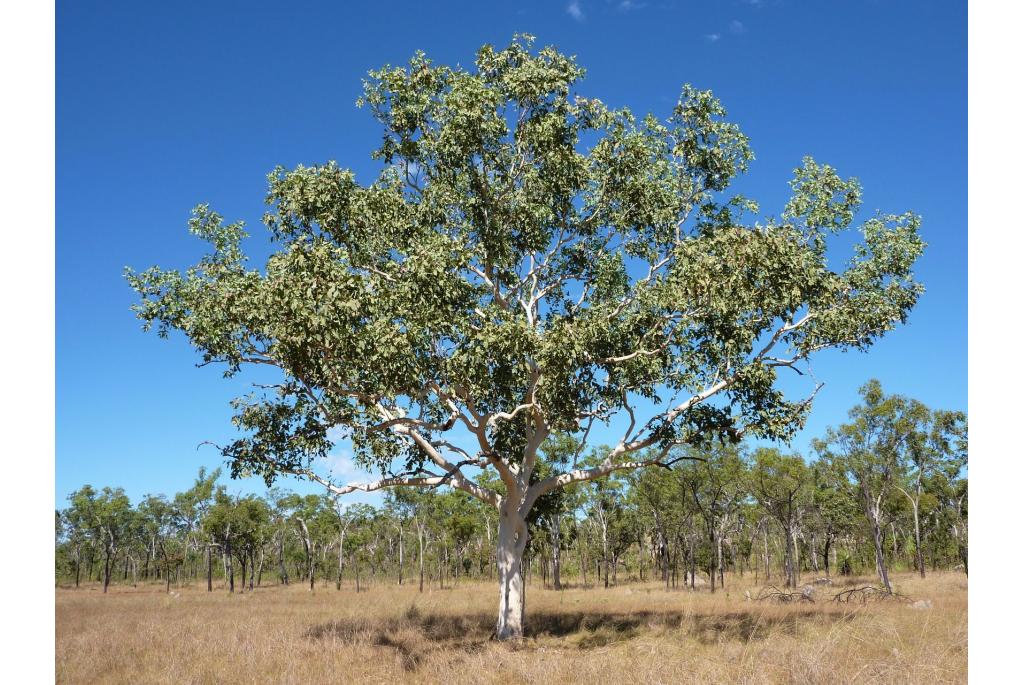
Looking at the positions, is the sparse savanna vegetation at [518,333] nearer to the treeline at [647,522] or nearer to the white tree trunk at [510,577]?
the white tree trunk at [510,577]

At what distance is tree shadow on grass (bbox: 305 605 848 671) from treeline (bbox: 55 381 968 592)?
172 inches

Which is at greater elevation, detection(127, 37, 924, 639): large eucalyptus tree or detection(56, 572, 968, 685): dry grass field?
detection(127, 37, 924, 639): large eucalyptus tree

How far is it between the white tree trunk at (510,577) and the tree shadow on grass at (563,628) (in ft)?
1.68

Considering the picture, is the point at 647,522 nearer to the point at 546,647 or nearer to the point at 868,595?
the point at 868,595

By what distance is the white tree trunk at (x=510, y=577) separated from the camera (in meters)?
18.5

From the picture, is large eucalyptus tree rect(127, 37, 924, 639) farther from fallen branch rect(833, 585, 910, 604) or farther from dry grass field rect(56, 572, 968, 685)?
fallen branch rect(833, 585, 910, 604)

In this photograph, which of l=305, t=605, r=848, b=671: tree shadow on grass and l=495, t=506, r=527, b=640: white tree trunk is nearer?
l=305, t=605, r=848, b=671: tree shadow on grass

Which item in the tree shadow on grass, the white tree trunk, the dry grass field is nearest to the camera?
the dry grass field

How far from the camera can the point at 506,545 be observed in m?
18.9

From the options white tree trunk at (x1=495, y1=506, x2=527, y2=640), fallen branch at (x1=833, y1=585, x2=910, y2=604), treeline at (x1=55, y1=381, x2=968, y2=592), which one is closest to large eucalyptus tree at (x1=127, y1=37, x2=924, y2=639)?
white tree trunk at (x1=495, y1=506, x2=527, y2=640)

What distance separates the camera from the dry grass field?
1275 centimetres

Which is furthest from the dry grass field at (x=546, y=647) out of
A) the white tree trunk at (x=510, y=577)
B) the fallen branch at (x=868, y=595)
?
the fallen branch at (x=868, y=595)

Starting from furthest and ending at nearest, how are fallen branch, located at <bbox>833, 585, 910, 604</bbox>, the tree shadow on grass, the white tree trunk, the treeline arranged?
the treeline < fallen branch, located at <bbox>833, 585, 910, 604</bbox> < the white tree trunk < the tree shadow on grass
